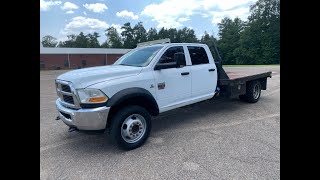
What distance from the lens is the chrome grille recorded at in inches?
150

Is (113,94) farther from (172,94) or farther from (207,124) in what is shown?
(207,124)

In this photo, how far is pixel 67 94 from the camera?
3982 millimetres

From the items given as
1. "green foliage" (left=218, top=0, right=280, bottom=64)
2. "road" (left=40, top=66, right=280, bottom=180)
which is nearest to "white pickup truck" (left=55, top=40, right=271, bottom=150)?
"road" (left=40, top=66, right=280, bottom=180)

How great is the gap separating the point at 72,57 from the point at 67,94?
4757 centimetres

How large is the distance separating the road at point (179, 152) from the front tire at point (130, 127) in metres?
0.16

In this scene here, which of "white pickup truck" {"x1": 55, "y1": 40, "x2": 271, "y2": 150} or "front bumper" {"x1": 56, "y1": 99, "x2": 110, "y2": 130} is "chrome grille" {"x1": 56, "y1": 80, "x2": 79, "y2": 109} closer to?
"white pickup truck" {"x1": 55, "y1": 40, "x2": 271, "y2": 150}

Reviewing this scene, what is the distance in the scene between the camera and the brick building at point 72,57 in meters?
45.8

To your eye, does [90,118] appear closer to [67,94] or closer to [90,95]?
[90,95]

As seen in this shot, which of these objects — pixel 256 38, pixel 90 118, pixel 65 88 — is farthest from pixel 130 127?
pixel 256 38
